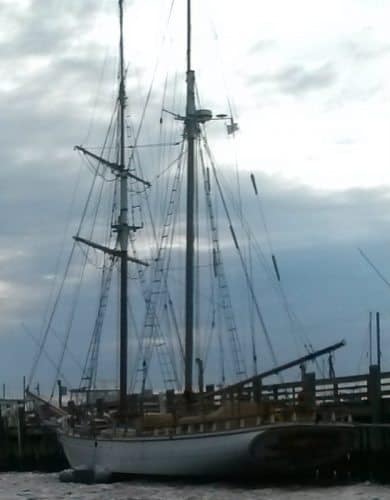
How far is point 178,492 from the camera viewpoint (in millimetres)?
39281

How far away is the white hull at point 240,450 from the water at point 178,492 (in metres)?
0.59

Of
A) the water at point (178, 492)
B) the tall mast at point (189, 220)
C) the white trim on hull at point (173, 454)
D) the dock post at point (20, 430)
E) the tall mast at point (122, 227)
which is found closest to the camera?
the water at point (178, 492)

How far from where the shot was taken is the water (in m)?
35.8

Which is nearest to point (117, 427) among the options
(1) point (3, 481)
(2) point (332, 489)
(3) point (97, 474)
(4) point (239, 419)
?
(3) point (97, 474)

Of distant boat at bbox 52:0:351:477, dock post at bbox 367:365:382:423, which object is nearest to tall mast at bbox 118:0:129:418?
distant boat at bbox 52:0:351:477

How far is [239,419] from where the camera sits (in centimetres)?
3972

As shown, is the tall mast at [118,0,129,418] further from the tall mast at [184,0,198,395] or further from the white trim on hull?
the white trim on hull

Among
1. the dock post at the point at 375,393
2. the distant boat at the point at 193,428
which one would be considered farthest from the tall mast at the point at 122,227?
the dock post at the point at 375,393

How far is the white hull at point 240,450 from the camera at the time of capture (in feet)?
127

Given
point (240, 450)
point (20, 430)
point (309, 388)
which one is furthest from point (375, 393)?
point (20, 430)

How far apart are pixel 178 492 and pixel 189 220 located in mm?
13790

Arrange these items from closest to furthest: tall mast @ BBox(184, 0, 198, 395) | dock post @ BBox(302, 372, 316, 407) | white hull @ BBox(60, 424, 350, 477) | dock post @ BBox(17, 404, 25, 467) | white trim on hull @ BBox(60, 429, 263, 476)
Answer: white hull @ BBox(60, 424, 350, 477) → white trim on hull @ BBox(60, 429, 263, 476) → dock post @ BBox(302, 372, 316, 407) → tall mast @ BBox(184, 0, 198, 395) → dock post @ BBox(17, 404, 25, 467)

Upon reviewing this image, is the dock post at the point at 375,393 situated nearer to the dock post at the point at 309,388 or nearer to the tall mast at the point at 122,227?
the dock post at the point at 309,388

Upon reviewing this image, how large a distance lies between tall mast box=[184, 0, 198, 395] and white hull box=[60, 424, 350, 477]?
4158 mm
